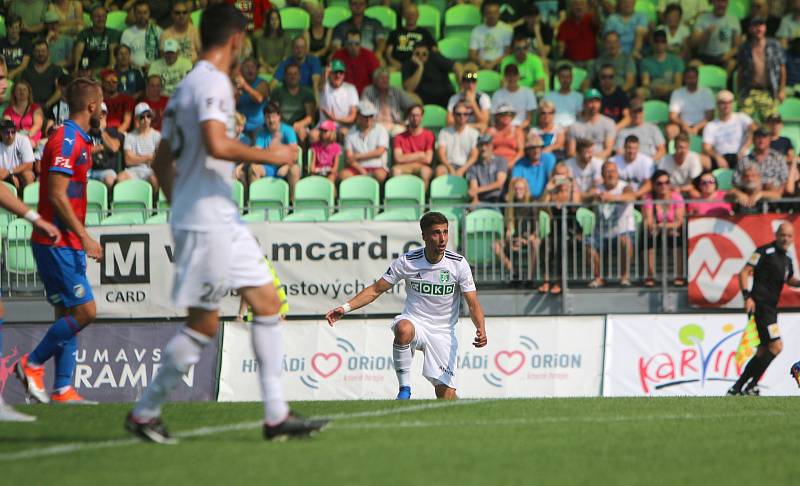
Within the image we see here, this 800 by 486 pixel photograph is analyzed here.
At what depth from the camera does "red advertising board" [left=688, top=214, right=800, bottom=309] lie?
56.9 ft

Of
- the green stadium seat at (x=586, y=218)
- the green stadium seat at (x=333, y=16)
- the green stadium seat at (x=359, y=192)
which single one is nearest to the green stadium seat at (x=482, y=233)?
the green stadium seat at (x=586, y=218)

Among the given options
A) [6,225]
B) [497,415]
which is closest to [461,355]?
[6,225]

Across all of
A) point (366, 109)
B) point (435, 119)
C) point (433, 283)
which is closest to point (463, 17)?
point (435, 119)

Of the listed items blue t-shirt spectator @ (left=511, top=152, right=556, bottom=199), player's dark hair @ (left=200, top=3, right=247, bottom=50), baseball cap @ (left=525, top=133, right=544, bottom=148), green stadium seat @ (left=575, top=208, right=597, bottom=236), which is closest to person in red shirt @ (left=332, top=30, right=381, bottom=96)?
Answer: baseball cap @ (left=525, top=133, right=544, bottom=148)

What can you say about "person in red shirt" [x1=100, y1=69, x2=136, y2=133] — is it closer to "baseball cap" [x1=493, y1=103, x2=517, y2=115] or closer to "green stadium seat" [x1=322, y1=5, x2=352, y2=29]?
"green stadium seat" [x1=322, y1=5, x2=352, y2=29]

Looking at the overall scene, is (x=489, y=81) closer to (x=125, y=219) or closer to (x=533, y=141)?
(x=533, y=141)

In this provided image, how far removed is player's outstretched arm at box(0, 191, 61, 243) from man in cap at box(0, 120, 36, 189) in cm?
1117

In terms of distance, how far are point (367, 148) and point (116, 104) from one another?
14.0 feet

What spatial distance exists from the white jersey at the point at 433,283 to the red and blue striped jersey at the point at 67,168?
3513 millimetres

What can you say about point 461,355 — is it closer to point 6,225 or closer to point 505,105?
point 505,105

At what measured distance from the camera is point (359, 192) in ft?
61.5

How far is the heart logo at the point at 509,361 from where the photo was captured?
17359mm

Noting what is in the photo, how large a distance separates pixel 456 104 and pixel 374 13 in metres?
3.59

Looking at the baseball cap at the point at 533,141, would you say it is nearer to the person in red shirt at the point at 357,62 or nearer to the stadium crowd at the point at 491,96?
the stadium crowd at the point at 491,96
